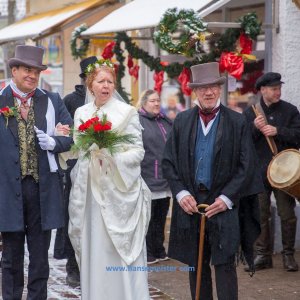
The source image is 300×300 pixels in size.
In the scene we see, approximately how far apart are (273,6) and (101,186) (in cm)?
404

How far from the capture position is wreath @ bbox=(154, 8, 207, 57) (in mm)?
8648

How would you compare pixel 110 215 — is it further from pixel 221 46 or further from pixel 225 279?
pixel 221 46

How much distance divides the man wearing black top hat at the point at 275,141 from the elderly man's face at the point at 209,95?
2.10 meters

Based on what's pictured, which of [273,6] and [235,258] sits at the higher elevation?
[273,6]

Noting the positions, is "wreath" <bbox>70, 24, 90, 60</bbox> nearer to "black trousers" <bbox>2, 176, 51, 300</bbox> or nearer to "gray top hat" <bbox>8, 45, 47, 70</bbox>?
"gray top hat" <bbox>8, 45, 47, 70</bbox>

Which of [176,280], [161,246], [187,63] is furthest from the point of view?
[187,63]

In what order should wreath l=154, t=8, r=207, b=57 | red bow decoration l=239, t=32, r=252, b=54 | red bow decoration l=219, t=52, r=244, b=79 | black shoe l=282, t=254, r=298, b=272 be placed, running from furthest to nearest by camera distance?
1. red bow decoration l=239, t=32, r=252, b=54
2. red bow decoration l=219, t=52, r=244, b=79
3. wreath l=154, t=8, r=207, b=57
4. black shoe l=282, t=254, r=298, b=272

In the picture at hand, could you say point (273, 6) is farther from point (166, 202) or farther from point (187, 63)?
point (166, 202)

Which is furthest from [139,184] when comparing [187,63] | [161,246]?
[187,63]

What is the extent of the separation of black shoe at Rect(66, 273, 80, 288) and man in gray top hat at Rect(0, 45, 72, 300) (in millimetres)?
1219

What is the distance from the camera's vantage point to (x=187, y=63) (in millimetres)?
9695

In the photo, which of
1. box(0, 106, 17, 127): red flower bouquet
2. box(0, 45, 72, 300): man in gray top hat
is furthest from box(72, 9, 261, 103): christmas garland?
box(0, 106, 17, 127): red flower bouquet

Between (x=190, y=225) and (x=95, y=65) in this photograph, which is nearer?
(x=190, y=225)

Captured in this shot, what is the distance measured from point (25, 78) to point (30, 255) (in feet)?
4.49
